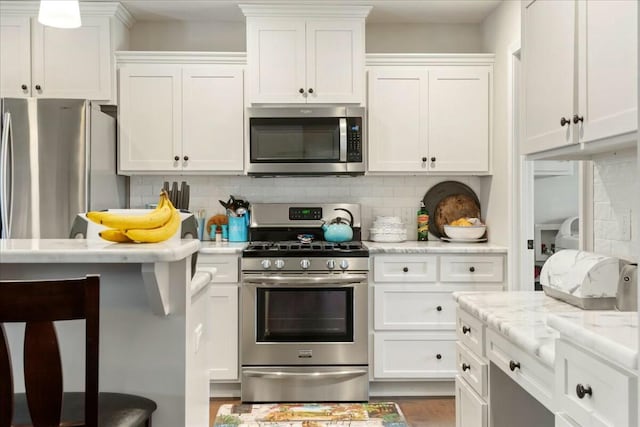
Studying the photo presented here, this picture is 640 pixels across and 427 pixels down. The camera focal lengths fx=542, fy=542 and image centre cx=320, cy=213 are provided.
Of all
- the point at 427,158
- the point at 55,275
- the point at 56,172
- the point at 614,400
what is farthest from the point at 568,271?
the point at 56,172

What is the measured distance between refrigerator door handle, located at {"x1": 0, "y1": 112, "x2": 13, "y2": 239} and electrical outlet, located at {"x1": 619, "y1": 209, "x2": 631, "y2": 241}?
3147 millimetres

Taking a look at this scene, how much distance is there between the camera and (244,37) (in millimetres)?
4062

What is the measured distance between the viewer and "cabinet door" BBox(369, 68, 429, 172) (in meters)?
3.75

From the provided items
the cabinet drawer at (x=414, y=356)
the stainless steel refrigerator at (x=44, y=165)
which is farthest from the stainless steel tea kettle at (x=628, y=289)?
the stainless steel refrigerator at (x=44, y=165)

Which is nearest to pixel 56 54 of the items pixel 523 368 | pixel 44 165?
pixel 44 165

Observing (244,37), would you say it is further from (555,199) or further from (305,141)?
(555,199)

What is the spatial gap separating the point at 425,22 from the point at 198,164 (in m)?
1.98

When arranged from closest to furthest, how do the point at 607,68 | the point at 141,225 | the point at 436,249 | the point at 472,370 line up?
the point at 141,225 → the point at 607,68 → the point at 472,370 → the point at 436,249

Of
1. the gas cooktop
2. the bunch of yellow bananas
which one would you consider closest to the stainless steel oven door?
the gas cooktop

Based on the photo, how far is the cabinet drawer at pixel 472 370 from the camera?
5.96 feet

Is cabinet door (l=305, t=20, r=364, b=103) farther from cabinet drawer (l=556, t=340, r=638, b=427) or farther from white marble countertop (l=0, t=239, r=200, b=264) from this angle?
cabinet drawer (l=556, t=340, r=638, b=427)

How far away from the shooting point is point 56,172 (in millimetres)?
3219

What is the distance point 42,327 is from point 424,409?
2726 mm

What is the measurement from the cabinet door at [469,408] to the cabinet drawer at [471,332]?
155mm
